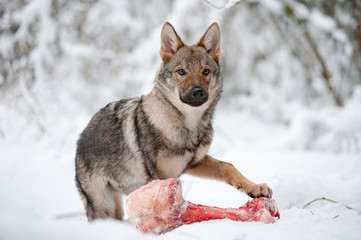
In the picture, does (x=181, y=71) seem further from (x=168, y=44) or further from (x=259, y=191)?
(x=259, y=191)

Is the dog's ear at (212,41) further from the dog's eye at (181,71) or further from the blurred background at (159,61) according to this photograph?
the blurred background at (159,61)

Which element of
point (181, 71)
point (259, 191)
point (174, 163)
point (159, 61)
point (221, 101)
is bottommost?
point (259, 191)

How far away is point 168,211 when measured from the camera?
213 centimetres

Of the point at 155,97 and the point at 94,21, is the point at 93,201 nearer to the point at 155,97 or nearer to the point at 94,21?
the point at 155,97

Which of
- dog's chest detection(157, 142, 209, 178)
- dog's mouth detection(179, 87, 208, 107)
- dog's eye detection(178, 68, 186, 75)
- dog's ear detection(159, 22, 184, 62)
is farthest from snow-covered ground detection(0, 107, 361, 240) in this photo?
dog's ear detection(159, 22, 184, 62)

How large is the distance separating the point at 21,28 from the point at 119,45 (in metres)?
2.95

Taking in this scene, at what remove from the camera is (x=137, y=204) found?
2.16m

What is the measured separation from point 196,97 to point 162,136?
46 centimetres

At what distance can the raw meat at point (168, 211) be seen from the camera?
2123 mm

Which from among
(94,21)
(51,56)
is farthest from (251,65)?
(51,56)

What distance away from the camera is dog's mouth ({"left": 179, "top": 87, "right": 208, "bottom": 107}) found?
291 cm

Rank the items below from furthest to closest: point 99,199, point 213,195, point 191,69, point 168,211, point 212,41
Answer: point 213,195
point 212,41
point 99,199
point 191,69
point 168,211

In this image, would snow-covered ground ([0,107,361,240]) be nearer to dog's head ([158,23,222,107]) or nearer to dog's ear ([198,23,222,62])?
dog's head ([158,23,222,107])

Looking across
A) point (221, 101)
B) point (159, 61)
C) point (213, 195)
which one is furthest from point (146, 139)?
point (159, 61)
